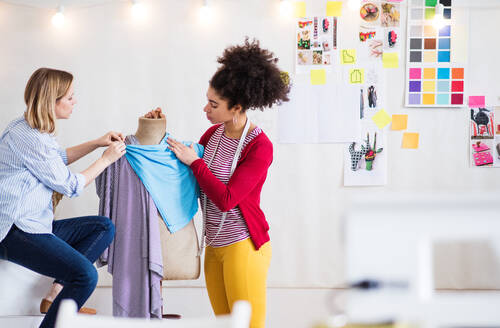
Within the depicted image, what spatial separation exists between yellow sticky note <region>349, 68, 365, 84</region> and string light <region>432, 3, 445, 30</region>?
578mm

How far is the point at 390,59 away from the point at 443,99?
0.45 meters

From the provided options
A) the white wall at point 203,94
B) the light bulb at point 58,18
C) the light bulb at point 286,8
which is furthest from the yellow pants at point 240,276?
the light bulb at point 58,18

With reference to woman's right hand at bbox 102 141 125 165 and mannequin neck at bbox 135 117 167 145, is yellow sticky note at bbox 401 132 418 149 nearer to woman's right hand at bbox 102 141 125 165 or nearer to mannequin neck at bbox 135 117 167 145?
mannequin neck at bbox 135 117 167 145

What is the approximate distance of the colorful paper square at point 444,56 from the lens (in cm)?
361

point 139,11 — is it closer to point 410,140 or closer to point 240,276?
point 410,140

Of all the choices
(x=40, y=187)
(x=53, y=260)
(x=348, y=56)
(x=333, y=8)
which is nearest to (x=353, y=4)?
(x=333, y=8)

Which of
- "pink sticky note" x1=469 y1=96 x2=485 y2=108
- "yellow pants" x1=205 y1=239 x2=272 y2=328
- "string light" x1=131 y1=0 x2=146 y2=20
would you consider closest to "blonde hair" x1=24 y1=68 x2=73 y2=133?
"yellow pants" x1=205 y1=239 x2=272 y2=328

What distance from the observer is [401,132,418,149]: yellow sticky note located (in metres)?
3.63

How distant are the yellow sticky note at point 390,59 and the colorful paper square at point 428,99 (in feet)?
0.95

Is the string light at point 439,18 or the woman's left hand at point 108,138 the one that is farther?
the string light at point 439,18

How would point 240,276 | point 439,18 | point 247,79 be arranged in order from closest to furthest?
point 240,276 < point 247,79 < point 439,18

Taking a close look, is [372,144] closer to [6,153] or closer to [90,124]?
[90,124]

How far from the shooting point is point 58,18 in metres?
3.60

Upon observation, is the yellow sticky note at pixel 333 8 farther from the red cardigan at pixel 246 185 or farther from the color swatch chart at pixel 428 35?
the red cardigan at pixel 246 185
